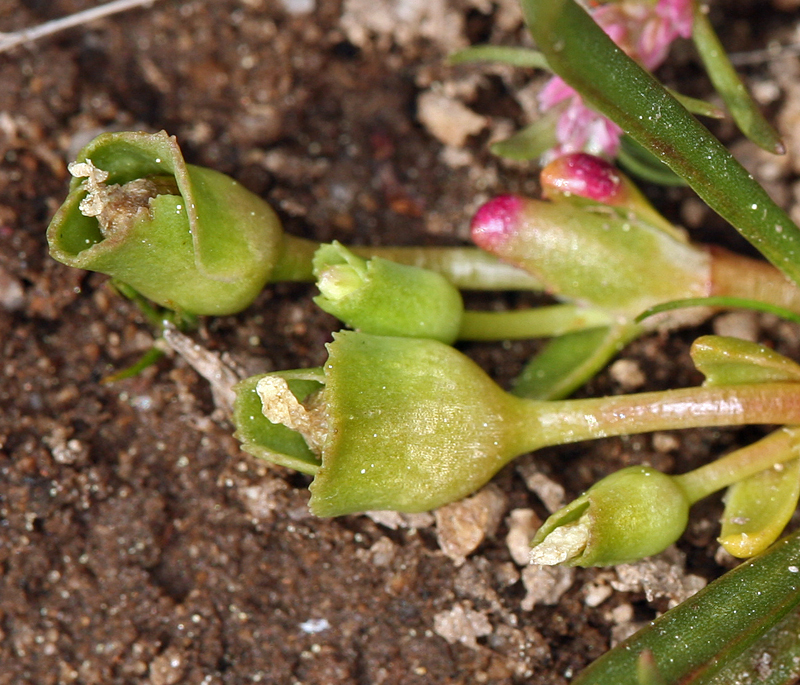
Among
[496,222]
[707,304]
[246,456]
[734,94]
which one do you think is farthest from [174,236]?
[734,94]

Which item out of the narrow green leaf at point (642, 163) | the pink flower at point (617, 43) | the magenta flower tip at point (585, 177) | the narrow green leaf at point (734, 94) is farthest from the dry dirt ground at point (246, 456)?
the narrow green leaf at point (734, 94)

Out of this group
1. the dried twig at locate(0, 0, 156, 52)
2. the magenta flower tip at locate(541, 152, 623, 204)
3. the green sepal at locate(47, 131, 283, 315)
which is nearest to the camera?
the green sepal at locate(47, 131, 283, 315)

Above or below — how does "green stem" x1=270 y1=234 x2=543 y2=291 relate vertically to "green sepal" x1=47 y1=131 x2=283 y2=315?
below

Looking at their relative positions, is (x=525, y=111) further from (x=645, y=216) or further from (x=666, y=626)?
(x=666, y=626)

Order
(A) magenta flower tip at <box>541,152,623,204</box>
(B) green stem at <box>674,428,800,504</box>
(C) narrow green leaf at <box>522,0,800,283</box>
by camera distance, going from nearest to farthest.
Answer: (C) narrow green leaf at <box>522,0,800,283</box>
(B) green stem at <box>674,428,800,504</box>
(A) magenta flower tip at <box>541,152,623,204</box>

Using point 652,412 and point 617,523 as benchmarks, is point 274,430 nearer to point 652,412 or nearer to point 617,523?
point 617,523

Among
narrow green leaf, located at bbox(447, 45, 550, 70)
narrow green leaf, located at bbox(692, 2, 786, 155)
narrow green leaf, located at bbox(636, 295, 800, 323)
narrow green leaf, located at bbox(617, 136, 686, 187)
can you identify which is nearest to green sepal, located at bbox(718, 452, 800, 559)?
narrow green leaf, located at bbox(636, 295, 800, 323)

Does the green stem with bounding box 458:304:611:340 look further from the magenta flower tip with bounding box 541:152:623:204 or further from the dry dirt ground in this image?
the magenta flower tip with bounding box 541:152:623:204

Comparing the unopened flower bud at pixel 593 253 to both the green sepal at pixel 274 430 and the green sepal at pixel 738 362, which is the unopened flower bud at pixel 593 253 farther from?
the green sepal at pixel 274 430

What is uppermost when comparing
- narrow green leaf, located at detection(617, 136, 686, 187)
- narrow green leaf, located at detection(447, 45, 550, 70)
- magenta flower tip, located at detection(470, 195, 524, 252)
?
narrow green leaf, located at detection(447, 45, 550, 70)
